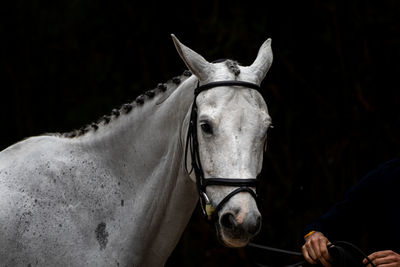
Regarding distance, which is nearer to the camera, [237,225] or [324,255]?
[237,225]

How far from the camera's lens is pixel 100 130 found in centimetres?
291

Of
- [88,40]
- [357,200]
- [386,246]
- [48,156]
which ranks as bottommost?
[386,246]

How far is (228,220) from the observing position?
2.35 metres

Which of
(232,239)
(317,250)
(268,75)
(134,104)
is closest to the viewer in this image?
(232,239)

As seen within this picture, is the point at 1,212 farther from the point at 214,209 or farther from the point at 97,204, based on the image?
the point at 214,209

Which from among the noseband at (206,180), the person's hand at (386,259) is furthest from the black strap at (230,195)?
the person's hand at (386,259)

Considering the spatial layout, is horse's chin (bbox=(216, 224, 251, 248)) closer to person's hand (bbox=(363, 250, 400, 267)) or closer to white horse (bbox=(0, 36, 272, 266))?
white horse (bbox=(0, 36, 272, 266))

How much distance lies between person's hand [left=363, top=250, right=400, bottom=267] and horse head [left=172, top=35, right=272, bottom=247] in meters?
0.65

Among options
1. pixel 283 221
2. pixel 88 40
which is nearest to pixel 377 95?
pixel 283 221

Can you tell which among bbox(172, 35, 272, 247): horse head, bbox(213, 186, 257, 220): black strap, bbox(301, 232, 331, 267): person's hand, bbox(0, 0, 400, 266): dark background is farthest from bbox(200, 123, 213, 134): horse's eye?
bbox(0, 0, 400, 266): dark background

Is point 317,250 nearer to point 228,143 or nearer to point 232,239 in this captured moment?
Result: point 232,239

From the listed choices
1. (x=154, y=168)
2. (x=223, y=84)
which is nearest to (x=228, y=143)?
(x=223, y=84)

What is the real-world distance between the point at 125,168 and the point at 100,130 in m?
0.29

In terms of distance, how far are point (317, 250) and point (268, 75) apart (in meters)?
4.19
